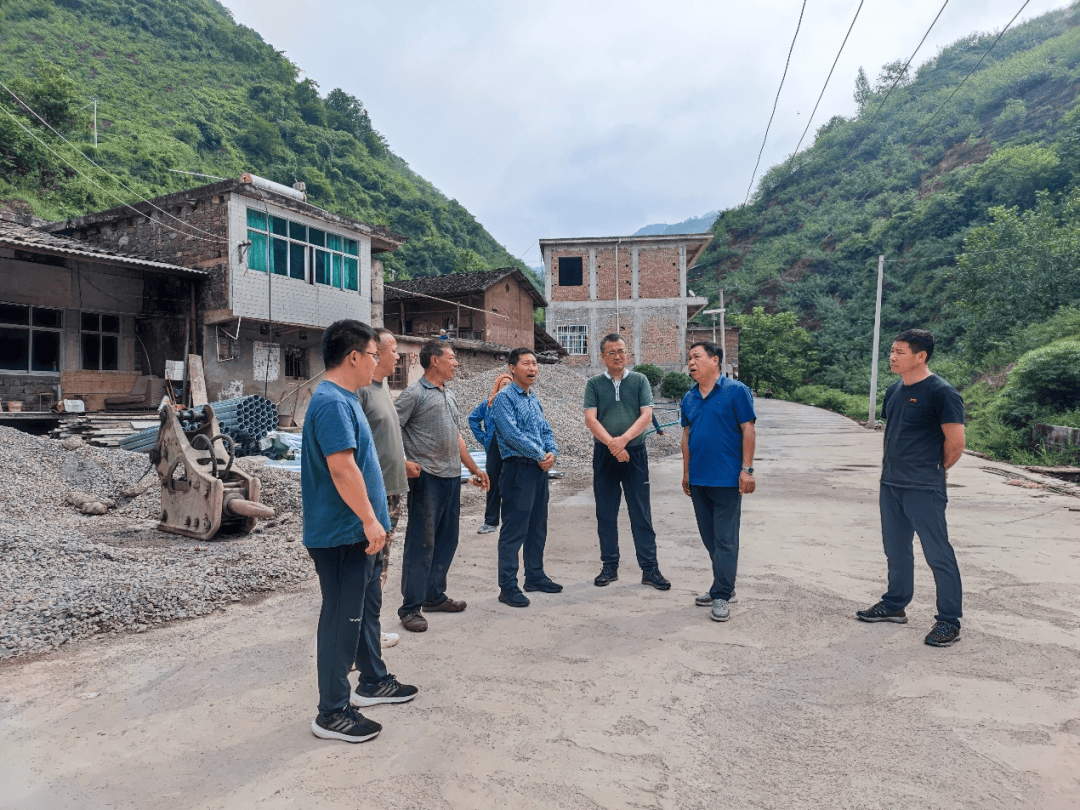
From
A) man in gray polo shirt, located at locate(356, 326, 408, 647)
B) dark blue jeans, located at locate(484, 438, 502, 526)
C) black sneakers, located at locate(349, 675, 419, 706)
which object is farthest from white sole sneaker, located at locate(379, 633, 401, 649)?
dark blue jeans, located at locate(484, 438, 502, 526)

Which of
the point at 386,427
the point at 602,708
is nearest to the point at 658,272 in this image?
the point at 386,427

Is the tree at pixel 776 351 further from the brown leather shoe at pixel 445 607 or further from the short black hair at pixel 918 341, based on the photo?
the brown leather shoe at pixel 445 607

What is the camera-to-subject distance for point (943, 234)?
4203 cm

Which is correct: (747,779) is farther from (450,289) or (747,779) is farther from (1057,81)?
(1057,81)

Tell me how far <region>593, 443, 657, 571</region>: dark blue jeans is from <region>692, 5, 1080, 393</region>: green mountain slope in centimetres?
2421

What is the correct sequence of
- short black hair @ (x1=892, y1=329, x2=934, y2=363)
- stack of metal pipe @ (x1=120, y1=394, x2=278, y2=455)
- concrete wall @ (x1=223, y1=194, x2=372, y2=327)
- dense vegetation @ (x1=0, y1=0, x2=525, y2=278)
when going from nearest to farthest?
1. short black hair @ (x1=892, y1=329, x2=934, y2=363)
2. stack of metal pipe @ (x1=120, y1=394, x2=278, y2=455)
3. concrete wall @ (x1=223, y1=194, x2=372, y2=327)
4. dense vegetation @ (x1=0, y1=0, x2=525, y2=278)

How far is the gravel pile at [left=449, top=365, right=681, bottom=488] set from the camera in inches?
525

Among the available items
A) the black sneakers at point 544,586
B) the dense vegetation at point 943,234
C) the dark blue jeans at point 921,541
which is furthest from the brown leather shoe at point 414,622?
the dense vegetation at point 943,234

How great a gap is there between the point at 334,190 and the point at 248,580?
4481 cm

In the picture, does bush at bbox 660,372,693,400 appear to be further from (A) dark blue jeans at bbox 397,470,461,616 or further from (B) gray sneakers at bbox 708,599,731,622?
(A) dark blue jeans at bbox 397,470,461,616

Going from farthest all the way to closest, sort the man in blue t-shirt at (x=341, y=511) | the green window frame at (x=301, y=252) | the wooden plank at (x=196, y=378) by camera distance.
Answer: the green window frame at (x=301, y=252), the wooden plank at (x=196, y=378), the man in blue t-shirt at (x=341, y=511)

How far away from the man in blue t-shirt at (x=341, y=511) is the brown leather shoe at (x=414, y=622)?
1.19 meters

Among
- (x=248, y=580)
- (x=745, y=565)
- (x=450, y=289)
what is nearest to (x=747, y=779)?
(x=745, y=565)

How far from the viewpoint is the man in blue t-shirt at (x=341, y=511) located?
247 centimetres
